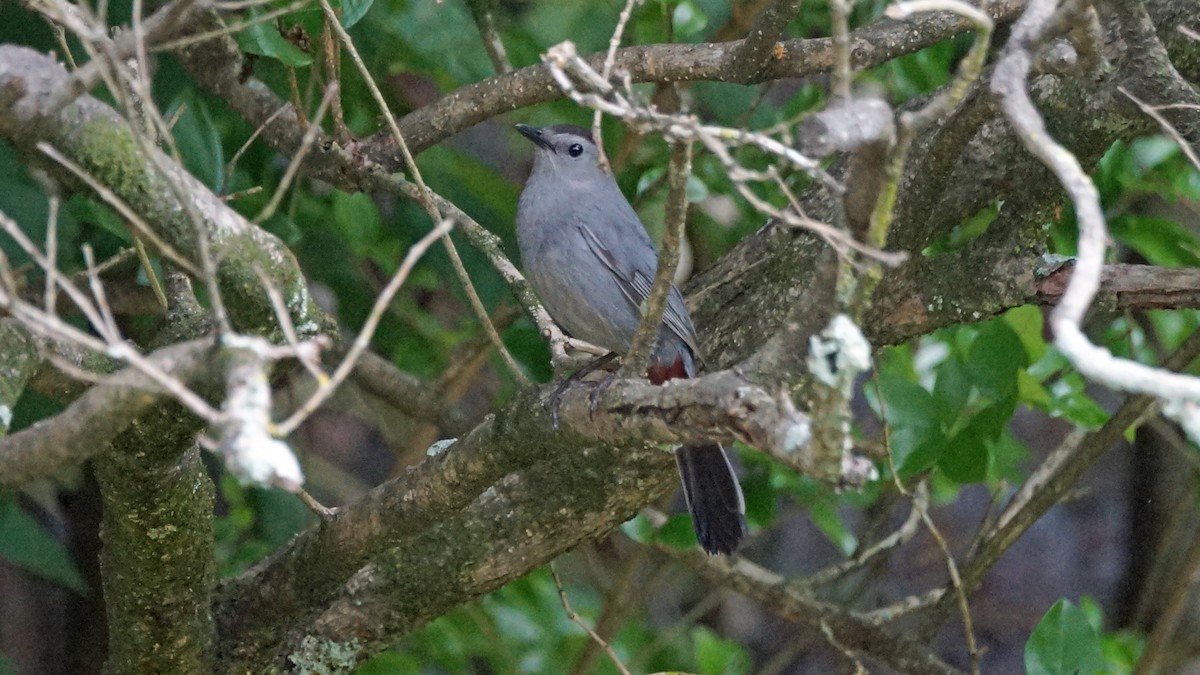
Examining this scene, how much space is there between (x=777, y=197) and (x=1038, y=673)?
1.89 m

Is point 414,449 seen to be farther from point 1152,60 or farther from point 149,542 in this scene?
point 1152,60

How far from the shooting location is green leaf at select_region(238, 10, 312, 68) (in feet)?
10.1

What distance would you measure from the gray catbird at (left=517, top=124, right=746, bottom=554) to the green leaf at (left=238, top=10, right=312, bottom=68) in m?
1.16

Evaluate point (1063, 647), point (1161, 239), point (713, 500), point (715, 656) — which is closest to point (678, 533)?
point (713, 500)

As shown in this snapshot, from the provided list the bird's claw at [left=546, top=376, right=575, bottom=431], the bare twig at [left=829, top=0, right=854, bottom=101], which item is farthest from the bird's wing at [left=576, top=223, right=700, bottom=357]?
the bare twig at [left=829, top=0, right=854, bottom=101]

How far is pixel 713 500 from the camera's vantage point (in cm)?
359

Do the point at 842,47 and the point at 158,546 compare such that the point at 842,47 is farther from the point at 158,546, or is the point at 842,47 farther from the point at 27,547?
the point at 27,547

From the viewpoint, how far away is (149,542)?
10.2 ft

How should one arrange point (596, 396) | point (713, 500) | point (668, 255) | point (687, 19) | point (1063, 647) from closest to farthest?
point (668, 255), point (596, 396), point (1063, 647), point (713, 500), point (687, 19)

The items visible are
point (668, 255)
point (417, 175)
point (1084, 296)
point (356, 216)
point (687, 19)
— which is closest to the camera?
point (1084, 296)

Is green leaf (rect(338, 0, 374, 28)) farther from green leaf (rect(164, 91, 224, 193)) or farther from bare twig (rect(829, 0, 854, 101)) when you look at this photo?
bare twig (rect(829, 0, 854, 101))

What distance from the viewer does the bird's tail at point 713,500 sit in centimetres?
358

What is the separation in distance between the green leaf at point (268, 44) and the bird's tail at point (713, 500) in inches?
57.0

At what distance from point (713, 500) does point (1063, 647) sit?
0.98m
